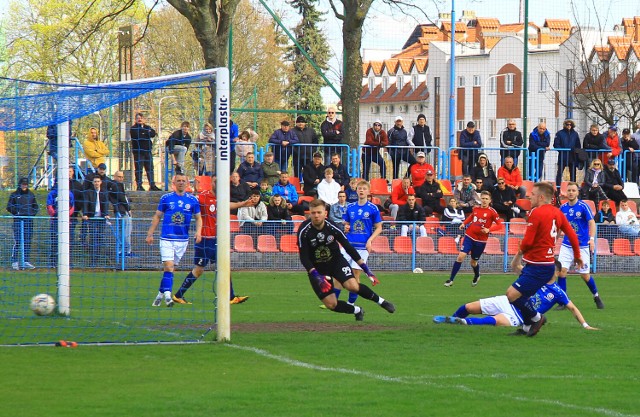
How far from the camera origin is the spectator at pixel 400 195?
81.0 ft

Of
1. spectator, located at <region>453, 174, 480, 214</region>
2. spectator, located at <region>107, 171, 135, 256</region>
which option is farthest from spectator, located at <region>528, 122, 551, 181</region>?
spectator, located at <region>107, 171, 135, 256</region>

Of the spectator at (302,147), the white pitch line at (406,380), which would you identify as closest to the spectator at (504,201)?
the spectator at (302,147)

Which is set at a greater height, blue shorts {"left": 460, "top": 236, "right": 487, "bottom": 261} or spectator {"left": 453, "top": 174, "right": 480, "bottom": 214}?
spectator {"left": 453, "top": 174, "right": 480, "bottom": 214}

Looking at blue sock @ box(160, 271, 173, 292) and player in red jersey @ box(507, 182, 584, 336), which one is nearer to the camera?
player in red jersey @ box(507, 182, 584, 336)

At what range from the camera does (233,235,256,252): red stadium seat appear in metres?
22.9

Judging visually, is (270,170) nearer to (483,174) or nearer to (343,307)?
(483,174)

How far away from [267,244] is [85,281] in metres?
5.37

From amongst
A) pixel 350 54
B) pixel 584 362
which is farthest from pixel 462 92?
pixel 584 362

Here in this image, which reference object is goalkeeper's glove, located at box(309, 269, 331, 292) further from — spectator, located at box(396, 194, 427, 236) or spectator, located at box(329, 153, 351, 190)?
spectator, located at box(329, 153, 351, 190)

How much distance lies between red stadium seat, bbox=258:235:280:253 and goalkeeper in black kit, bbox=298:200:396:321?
10.1 m

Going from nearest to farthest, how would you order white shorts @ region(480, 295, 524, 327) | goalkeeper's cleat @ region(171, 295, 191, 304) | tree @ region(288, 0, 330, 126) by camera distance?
white shorts @ region(480, 295, 524, 327), goalkeeper's cleat @ region(171, 295, 191, 304), tree @ region(288, 0, 330, 126)

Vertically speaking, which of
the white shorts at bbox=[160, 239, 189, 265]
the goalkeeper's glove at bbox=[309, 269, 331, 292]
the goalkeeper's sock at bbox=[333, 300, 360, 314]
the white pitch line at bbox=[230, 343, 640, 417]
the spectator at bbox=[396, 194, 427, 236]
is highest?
the spectator at bbox=[396, 194, 427, 236]

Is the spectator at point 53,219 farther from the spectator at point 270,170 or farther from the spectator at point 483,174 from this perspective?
the spectator at point 483,174

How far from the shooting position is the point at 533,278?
11.7 meters
